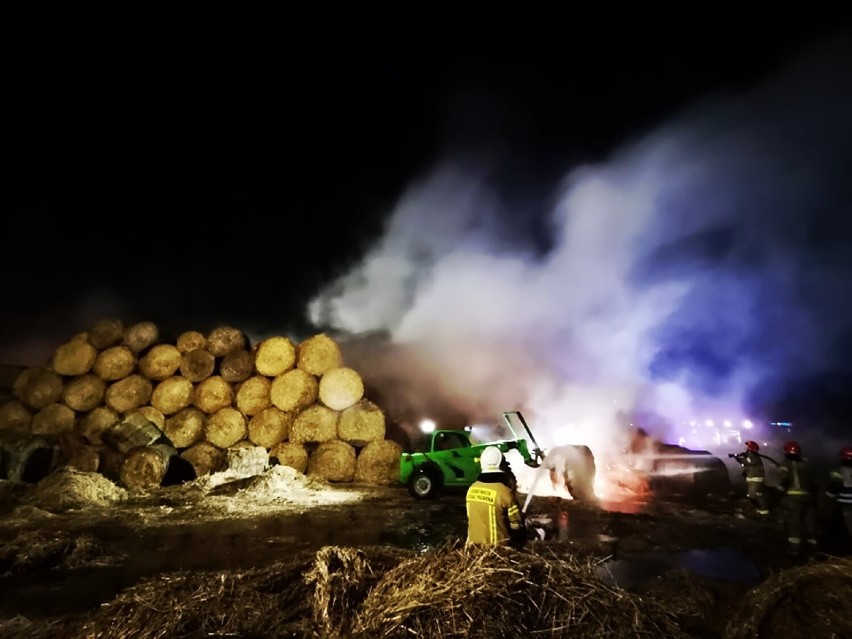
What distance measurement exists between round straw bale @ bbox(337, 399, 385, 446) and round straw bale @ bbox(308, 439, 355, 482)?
26 centimetres

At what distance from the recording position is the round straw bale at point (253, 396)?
12.2 m

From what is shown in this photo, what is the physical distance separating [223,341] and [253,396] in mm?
1726

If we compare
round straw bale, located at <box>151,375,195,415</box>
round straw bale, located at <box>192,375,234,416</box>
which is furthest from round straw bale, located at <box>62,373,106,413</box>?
round straw bale, located at <box>192,375,234,416</box>

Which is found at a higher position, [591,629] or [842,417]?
[842,417]

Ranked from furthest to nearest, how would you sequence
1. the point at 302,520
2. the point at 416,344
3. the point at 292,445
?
1. the point at 416,344
2. the point at 292,445
3. the point at 302,520

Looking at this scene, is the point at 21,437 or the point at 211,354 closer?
the point at 21,437

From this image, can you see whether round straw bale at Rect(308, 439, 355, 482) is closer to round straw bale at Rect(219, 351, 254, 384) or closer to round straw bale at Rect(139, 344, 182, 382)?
round straw bale at Rect(219, 351, 254, 384)

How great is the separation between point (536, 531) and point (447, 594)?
18.4ft

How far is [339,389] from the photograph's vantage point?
12219 mm

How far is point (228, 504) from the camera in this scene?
9.34 m

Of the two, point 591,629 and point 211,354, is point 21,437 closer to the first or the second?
point 211,354

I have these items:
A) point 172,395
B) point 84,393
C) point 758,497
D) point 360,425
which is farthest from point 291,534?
point 758,497

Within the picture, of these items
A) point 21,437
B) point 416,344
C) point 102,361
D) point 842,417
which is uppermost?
point 842,417

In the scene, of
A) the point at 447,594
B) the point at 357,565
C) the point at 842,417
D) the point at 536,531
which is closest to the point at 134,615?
the point at 357,565
